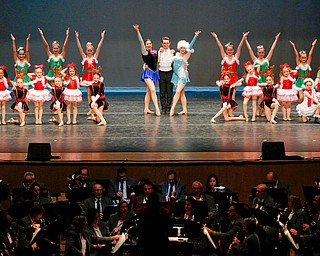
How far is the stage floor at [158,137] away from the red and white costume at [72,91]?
0.51 m

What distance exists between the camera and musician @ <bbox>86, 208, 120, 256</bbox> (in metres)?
9.88

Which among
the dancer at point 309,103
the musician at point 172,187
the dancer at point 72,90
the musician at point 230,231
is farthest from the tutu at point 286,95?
the musician at point 230,231

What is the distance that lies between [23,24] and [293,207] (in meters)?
15.4

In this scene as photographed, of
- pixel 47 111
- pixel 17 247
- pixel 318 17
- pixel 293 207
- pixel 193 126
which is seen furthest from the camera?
pixel 318 17

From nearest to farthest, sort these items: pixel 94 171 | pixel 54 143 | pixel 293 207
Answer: pixel 293 207
pixel 94 171
pixel 54 143

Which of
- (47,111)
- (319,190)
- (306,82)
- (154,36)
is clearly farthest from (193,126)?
(154,36)

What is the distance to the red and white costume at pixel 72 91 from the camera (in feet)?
55.1

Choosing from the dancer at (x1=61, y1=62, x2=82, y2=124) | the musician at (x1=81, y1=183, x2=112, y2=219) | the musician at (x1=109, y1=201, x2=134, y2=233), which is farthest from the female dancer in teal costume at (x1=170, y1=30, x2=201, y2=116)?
the musician at (x1=109, y1=201, x2=134, y2=233)

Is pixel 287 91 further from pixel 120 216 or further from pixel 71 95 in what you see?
pixel 120 216

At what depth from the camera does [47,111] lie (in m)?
19.0

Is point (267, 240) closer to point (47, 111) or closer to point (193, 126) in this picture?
point (193, 126)

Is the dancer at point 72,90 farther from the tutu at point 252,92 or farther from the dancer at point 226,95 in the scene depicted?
the tutu at point 252,92

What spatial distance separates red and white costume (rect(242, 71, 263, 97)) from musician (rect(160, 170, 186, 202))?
5.48 m

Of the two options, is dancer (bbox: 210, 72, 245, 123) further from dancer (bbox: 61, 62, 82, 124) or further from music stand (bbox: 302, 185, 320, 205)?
music stand (bbox: 302, 185, 320, 205)
